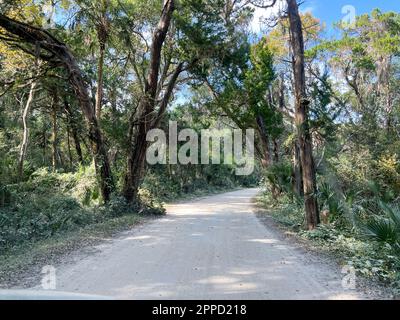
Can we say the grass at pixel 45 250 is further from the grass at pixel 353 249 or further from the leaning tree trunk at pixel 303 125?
the leaning tree trunk at pixel 303 125

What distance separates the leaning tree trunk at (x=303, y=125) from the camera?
12953 mm

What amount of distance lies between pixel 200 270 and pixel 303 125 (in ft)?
22.2

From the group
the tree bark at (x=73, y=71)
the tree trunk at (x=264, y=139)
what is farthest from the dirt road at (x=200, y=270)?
the tree trunk at (x=264, y=139)

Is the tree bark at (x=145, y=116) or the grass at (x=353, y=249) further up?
the tree bark at (x=145, y=116)

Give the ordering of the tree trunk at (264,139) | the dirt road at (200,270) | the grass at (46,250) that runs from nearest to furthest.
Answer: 1. the dirt road at (200,270)
2. the grass at (46,250)
3. the tree trunk at (264,139)

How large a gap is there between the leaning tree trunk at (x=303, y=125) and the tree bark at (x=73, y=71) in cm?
841

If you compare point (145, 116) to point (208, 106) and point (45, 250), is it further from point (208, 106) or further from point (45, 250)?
point (208, 106)

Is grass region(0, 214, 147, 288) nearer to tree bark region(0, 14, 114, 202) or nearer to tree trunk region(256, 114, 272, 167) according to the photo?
tree bark region(0, 14, 114, 202)

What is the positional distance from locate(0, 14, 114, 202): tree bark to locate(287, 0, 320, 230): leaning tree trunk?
8.41m

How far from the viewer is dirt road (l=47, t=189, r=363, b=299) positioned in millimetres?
6402

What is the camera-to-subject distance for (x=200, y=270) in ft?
25.7

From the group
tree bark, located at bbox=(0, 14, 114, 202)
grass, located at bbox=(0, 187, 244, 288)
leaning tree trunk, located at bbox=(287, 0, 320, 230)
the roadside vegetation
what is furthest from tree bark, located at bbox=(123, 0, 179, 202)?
leaning tree trunk, located at bbox=(287, 0, 320, 230)

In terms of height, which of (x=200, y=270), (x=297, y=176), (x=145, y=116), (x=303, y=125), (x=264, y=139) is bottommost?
(x=200, y=270)

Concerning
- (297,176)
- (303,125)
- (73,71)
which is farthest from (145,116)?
(297,176)
